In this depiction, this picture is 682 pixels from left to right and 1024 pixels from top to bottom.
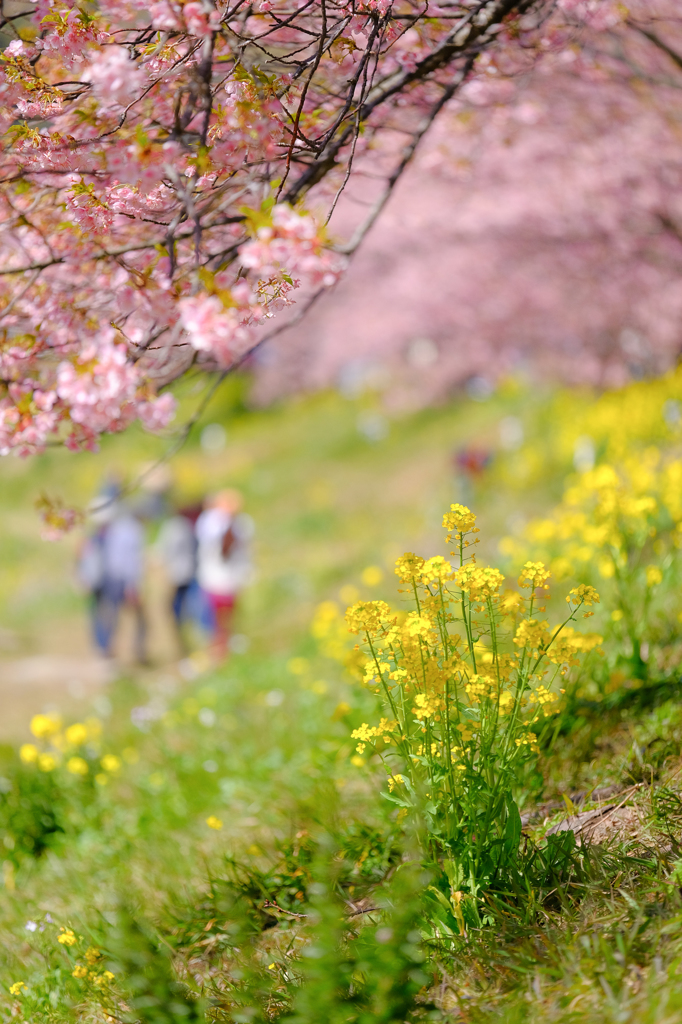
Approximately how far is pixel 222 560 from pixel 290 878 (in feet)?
17.9

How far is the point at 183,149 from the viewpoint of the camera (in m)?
2.28

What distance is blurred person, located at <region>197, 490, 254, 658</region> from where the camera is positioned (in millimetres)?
7824

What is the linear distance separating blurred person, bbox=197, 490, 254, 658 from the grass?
0.48 meters

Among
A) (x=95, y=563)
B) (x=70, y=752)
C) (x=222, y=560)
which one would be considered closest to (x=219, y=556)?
(x=222, y=560)

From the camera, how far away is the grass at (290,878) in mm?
1788

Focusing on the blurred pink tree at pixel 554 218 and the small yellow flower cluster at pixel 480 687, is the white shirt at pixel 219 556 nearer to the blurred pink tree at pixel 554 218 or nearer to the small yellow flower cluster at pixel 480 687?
the blurred pink tree at pixel 554 218

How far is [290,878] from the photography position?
255 cm

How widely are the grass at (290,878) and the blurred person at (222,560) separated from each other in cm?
48

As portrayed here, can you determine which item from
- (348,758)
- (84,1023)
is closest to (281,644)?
(348,758)

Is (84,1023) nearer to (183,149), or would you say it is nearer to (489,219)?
(183,149)

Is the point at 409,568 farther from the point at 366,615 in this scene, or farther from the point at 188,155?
the point at 188,155

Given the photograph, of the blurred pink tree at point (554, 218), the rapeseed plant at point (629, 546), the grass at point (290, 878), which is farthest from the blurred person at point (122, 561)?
the rapeseed plant at point (629, 546)

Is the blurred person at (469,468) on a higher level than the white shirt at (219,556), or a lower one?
lower

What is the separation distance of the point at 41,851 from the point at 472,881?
118 inches
